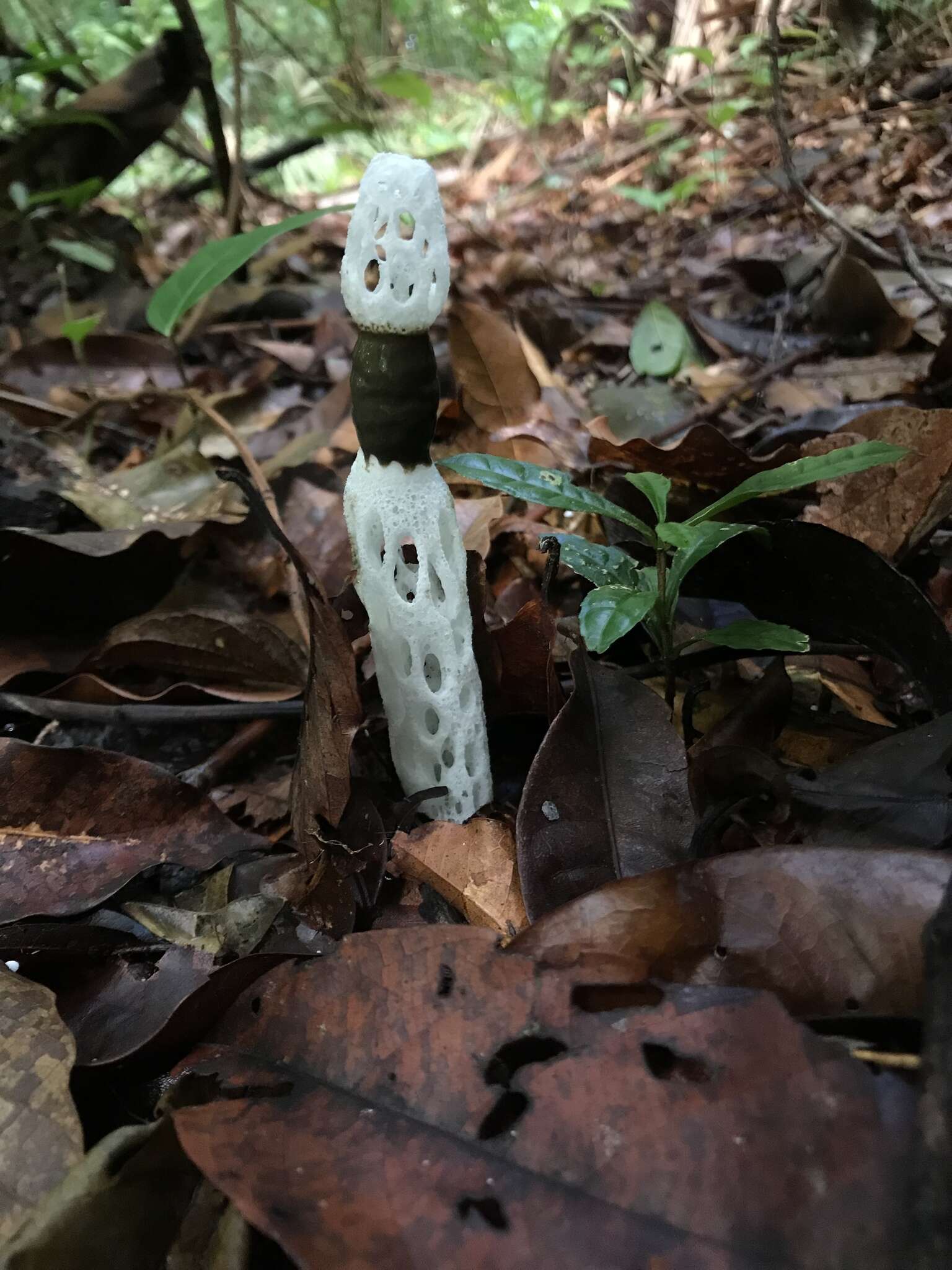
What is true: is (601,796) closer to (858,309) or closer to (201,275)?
(201,275)

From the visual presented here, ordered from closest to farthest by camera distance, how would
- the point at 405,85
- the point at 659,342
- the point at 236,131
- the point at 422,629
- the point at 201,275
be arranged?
the point at 422,629 < the point at 201,275 < the point at 659,342 < the point at 236,131 < the point at 405,85

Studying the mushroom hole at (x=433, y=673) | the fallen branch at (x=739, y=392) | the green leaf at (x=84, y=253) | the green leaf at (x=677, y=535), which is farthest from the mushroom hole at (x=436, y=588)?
the green leaf at (x=84, y=253)

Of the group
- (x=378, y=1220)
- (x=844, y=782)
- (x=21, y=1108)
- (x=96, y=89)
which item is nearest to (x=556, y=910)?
(x=378, y=1220)

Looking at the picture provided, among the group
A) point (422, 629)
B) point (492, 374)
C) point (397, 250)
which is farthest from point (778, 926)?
point (492, 374)

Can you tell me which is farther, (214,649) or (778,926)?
(214,649)

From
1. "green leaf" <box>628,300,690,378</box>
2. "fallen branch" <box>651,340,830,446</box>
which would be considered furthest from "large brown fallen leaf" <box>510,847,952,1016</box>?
"green leaf" <box>628,300,690,378</box>

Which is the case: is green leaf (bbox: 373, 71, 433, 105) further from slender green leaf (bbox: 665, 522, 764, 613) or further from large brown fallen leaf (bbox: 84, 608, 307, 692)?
slender green leaf (bbox: 665, 522, 764, 613)
